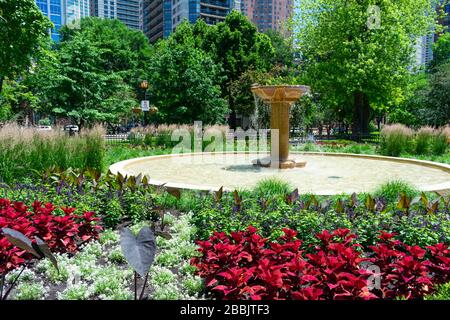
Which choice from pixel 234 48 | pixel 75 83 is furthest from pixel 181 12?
pixel 75 83

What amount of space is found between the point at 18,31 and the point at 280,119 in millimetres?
10778

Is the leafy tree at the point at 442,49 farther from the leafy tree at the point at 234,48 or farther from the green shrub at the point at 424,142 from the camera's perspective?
the green shrub at the point at 424,142

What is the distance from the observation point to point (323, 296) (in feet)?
9.47

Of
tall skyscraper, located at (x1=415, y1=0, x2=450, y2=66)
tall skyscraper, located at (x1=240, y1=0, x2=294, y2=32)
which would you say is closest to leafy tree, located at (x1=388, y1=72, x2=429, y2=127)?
tall skyscraper, located at (x1=415, y1=0, x2=450, y2=66)

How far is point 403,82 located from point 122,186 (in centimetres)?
2394

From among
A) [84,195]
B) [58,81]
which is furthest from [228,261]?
[58,81]

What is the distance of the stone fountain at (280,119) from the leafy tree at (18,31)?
9.95 m

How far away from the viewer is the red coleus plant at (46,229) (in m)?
3.45

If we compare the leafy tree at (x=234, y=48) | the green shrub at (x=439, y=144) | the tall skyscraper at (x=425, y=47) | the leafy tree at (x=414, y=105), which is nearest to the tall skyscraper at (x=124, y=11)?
the tall skyscraper at (x=425, y=47)

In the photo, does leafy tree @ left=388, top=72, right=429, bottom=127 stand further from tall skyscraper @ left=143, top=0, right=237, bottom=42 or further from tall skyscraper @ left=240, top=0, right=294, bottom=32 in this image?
tall skyscraper @ left=240, top=0, right=294, bottom=32

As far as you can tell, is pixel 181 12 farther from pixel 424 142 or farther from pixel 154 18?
pixel 424 142

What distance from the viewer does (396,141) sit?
14727mm

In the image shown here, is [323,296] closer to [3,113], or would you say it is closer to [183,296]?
[183,296]

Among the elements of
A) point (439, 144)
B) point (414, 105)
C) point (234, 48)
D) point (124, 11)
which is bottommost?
point (439, 144)
